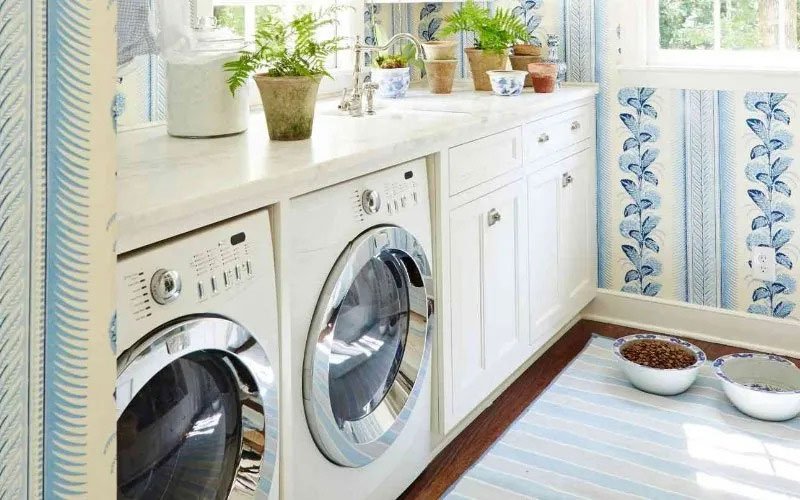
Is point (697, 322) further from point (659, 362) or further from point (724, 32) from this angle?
point (724, 32)

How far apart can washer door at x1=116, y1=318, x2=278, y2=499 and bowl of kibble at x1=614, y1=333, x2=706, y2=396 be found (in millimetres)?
1583

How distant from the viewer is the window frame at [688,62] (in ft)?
9.91

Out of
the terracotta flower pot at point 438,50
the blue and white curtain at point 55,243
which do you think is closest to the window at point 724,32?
the terracotta flower pot at point 438,50

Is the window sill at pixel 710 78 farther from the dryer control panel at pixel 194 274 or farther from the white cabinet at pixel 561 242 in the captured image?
the dryer control panel at pixel 194 274

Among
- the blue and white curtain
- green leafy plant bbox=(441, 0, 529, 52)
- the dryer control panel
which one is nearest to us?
the blue and white curtain

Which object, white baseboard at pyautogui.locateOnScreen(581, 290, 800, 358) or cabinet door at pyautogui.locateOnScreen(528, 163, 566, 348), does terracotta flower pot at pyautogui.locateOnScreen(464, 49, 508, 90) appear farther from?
white baseboard at pyautogui.locateOnScreen(581, 290, 800, 358)

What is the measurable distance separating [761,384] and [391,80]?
1.59m

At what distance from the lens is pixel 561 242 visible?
10.1 ft

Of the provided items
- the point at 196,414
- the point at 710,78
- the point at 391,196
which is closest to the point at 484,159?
the point at 391,196

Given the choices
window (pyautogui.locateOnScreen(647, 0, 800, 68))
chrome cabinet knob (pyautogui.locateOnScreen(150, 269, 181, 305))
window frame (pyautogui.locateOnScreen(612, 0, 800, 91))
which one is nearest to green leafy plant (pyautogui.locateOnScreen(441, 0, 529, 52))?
window frame (pyautogui.locateOnScreen(612, 0, 800, 91))

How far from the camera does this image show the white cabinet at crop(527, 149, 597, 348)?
287 cm

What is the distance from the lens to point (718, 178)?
3.17m

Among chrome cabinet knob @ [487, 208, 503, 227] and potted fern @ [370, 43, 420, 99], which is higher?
potted fern @ [370, 43, 420, 99]

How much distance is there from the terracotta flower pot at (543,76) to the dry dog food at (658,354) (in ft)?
3.17
